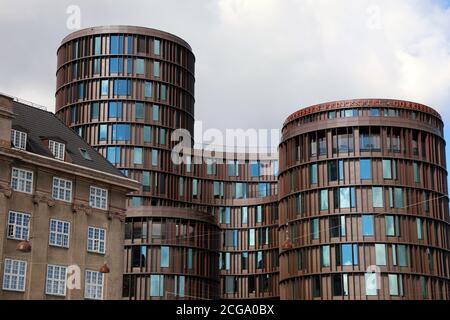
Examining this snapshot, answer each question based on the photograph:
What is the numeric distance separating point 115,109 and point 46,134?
49569 mm

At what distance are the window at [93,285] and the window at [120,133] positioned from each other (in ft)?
172

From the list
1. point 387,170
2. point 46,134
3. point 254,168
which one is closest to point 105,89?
point 254,168

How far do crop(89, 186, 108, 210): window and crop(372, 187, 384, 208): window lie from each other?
37397 mm

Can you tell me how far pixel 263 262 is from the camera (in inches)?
4707

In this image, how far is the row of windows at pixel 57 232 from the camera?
58812 millimetres

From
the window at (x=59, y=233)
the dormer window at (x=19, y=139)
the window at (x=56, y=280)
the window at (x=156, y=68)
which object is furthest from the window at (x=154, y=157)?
the window at (x=56, y=280)


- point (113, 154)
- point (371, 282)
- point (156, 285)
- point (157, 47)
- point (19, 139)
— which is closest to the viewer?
point (19, 139)

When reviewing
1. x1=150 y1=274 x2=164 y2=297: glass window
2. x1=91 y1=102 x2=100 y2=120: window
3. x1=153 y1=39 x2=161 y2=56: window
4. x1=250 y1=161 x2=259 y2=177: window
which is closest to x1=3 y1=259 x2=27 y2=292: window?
x1=150 y1=274 x2=164 y2=297: glass window

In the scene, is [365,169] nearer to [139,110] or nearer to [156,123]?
[156,123]

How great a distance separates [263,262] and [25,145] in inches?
2506

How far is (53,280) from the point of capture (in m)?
60.6

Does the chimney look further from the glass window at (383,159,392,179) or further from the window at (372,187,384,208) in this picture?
the glass window at (383,159,392,179)

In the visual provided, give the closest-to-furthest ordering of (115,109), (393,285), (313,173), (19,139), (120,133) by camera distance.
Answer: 1. (19,139)
2. (393,285)
3. (313,173)
4. (120,133)
5. (115,109)
